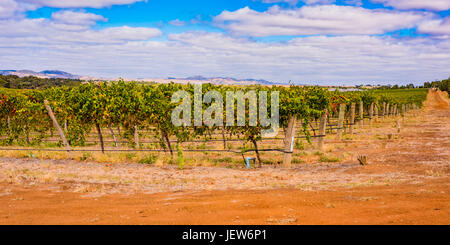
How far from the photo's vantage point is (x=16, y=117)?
22203mm

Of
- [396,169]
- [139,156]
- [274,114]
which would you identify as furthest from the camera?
[139,156]

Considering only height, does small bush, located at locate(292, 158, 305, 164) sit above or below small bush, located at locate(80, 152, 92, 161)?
below

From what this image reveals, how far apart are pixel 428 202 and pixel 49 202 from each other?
7682 millimetres

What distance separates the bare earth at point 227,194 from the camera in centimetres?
Answer: 630

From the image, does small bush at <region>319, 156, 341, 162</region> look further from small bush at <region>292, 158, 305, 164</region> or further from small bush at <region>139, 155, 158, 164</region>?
small bush at <region>139, 155, 158, 164</region>

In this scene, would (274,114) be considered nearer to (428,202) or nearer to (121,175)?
(121,175)

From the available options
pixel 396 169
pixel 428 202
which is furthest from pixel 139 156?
pixel 428 202

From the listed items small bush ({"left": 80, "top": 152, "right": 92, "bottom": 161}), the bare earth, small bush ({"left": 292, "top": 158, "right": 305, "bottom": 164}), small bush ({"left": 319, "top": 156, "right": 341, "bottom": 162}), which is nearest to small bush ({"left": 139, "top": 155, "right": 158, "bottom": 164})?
the bare earth

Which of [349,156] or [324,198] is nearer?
[324,198]
